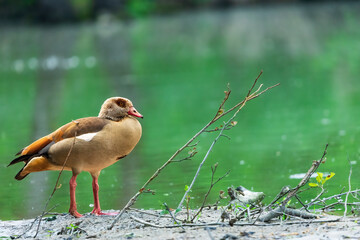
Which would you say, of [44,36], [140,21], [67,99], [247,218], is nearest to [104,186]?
[247,218]

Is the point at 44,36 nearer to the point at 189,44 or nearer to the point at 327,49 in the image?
the point at 189,44

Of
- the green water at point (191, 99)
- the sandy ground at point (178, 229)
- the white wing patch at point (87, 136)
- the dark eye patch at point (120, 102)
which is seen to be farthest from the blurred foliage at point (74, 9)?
the sandy ground at point (178, 229)

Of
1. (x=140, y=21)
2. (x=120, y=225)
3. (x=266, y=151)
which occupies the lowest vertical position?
(x=140, y=21)

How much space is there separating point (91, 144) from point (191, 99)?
28.7ft

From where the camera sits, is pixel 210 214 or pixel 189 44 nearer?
pixel 210 214

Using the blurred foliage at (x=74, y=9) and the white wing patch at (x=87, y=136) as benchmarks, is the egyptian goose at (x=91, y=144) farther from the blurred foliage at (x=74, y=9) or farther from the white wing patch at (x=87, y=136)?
the blurred foliage at (x=74, y=9)

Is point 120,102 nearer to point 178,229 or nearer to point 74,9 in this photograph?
point 178,229

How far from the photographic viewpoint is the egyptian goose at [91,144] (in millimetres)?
5539

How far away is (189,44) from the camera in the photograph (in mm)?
27750

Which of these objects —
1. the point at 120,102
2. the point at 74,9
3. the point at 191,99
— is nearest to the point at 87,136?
the point at 120,102

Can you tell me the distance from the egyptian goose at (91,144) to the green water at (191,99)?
763 millimetres

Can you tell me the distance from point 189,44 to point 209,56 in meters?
5.29

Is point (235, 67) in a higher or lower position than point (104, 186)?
lower

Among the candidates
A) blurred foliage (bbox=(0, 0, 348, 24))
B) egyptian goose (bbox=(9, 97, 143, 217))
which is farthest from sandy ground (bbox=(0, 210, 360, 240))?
blurred foliage (bbox=(0, 0, 348, 24))
